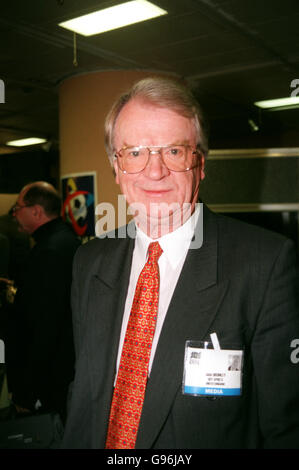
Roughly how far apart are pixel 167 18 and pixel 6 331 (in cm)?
284

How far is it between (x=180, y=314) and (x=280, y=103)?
610 cm

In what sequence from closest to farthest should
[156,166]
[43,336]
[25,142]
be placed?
[156,166]
[43,336]
[25,142]

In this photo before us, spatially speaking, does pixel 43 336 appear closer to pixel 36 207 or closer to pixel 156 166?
pixel 36 207

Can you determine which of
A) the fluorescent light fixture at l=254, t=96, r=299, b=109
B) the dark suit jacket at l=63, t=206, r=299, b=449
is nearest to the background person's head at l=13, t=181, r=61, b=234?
the dark suit jacket at l=63, t=206, r=299, b=449

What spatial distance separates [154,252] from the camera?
132 cm

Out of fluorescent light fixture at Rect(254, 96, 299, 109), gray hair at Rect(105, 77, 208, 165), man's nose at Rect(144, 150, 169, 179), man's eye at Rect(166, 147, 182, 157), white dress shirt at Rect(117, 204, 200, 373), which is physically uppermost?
fluorescent light fixture at Rect(254, 96, 299, 109)

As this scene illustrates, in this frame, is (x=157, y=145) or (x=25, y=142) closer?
(x=157, y=145)

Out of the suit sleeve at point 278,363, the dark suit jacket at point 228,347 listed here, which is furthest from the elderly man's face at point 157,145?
the suit sleeve at point 278,363

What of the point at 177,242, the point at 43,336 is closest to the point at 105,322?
the point at 177,242

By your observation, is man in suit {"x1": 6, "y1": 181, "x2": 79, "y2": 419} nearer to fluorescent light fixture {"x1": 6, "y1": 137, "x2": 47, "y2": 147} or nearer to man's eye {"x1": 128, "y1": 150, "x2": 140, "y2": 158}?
man's eye {"x1": 128, "y1": 150, "x2": 140, "y2": 158}

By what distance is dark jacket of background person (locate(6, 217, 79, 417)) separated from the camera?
240cm

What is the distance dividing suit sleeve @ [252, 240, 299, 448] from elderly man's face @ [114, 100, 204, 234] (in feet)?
1.23

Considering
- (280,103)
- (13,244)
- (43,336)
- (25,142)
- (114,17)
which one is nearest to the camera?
(43,336)
